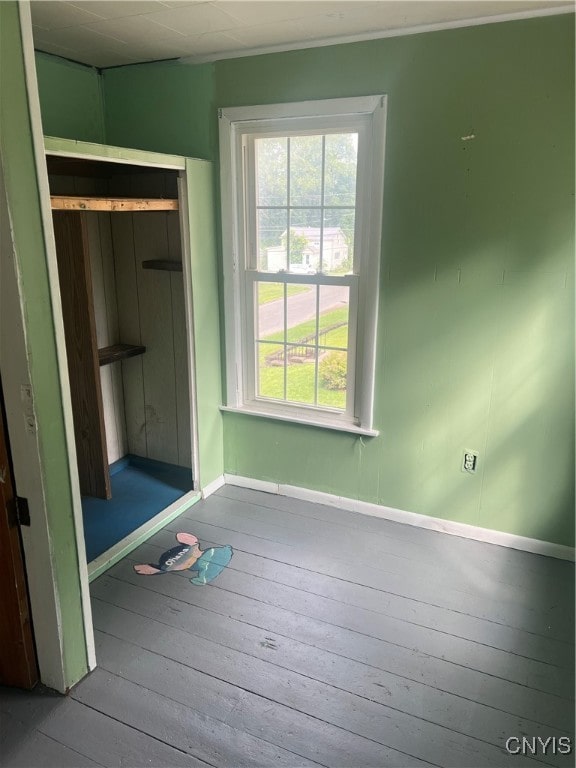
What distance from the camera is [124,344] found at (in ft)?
12.4

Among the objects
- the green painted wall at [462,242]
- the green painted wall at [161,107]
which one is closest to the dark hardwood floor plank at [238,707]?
the green painted wall at [462,242]

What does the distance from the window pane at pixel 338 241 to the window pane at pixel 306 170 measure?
12 centimetres

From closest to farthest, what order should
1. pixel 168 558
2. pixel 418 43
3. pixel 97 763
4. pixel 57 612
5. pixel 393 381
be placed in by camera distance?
pixel 97 763 < pixel 57 612 < pixel 418 43 < pixel 168 558 < pixel 393 381

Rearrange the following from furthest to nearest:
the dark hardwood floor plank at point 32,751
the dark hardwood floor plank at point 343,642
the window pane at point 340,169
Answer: the window pane at point 340,169, the dark hardwood floor plank at point 343,642, the dark hardwood floor plank at point 32,751

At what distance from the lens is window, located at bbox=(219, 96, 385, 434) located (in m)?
2.89

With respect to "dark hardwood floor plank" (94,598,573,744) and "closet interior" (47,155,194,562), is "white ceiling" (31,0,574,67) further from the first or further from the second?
"dark hardwood floor plank" (94,598,573,744)

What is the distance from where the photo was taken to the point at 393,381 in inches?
120

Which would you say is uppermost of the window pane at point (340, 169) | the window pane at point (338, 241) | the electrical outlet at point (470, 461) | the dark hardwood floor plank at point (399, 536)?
the window pane at point (340, 169)

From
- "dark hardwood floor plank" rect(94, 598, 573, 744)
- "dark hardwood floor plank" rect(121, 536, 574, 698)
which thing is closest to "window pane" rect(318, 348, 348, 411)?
"dark hardwood floor plank" rect(121, 536, 574, 698)

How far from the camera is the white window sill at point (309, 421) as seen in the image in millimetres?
3168

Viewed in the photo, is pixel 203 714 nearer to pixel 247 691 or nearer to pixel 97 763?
pixel 247 691

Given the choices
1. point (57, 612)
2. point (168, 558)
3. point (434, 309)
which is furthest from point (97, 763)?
point (434, 309)

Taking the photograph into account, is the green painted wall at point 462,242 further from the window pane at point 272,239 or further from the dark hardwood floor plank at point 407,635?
the dark hardwood floor plank at point 407,635

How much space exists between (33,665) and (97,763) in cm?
46
